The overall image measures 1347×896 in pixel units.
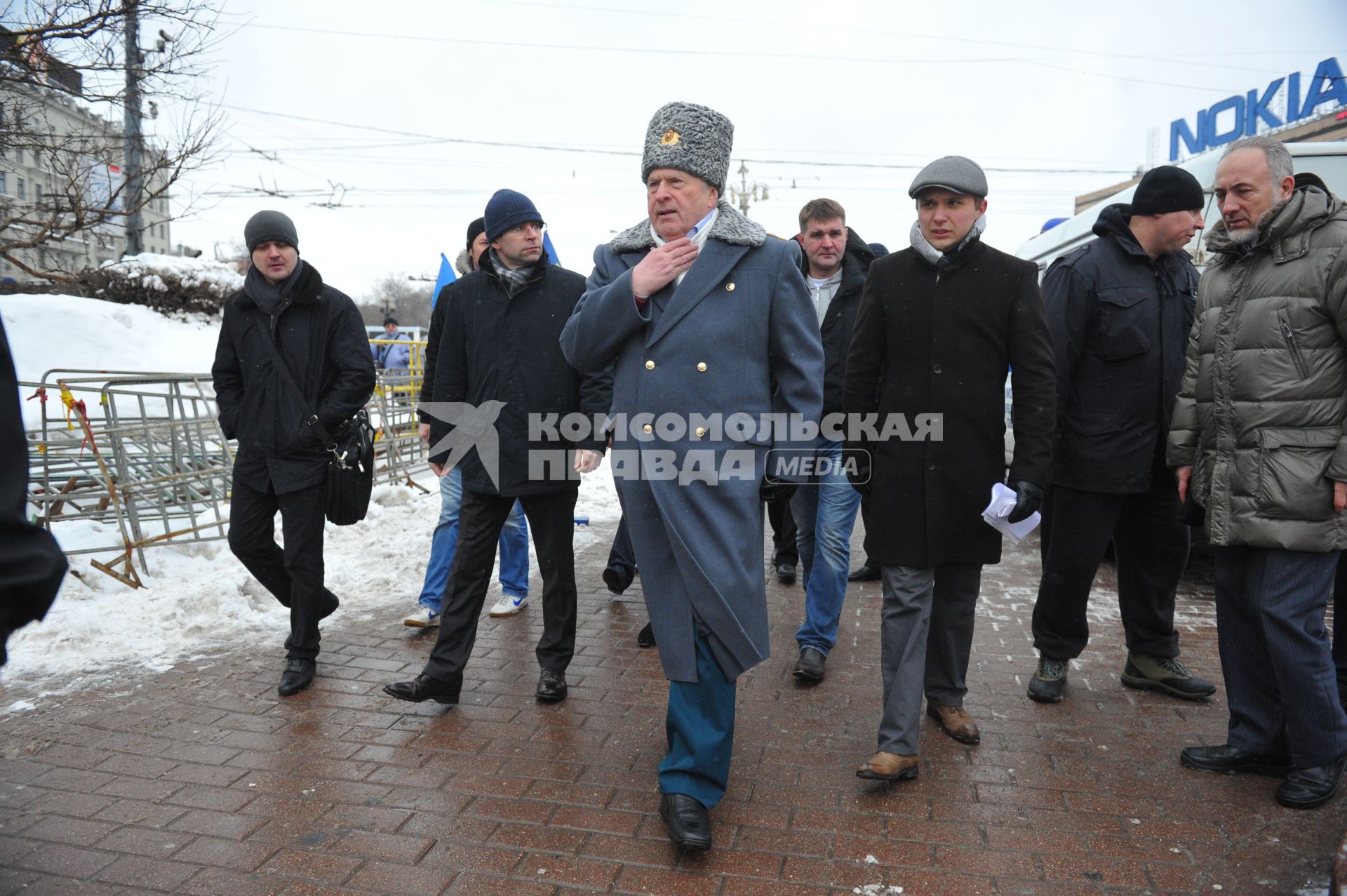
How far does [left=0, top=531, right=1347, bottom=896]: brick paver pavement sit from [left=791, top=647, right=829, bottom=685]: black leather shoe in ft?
0.20

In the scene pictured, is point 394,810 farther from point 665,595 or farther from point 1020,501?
point 1020,501

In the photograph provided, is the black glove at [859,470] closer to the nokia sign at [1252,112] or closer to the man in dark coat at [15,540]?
the man in dark coat at [15,540]

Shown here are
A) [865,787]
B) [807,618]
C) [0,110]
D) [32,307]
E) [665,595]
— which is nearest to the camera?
[665,595]

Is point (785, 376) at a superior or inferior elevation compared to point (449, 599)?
superior

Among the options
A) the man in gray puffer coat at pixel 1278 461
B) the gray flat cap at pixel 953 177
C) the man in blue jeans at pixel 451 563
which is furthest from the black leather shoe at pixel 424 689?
the man in gray puffer coat at pixel 1278 461

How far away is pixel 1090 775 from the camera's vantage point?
3.47 meters

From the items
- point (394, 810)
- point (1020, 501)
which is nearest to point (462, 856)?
point (394, 810)

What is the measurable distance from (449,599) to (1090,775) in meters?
2.67

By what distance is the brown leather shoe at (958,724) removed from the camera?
378 centimetres

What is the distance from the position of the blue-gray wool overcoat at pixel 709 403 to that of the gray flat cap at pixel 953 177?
674mm

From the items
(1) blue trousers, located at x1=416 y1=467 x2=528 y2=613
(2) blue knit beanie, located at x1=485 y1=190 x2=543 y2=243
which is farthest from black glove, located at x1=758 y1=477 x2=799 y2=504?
(1) blue trousers, located at x1=416 y1=467 x2=528 y2=613

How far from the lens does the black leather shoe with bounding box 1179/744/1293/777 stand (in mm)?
3469

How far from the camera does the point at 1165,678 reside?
4.32 meters

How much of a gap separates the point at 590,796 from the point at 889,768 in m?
1.06
